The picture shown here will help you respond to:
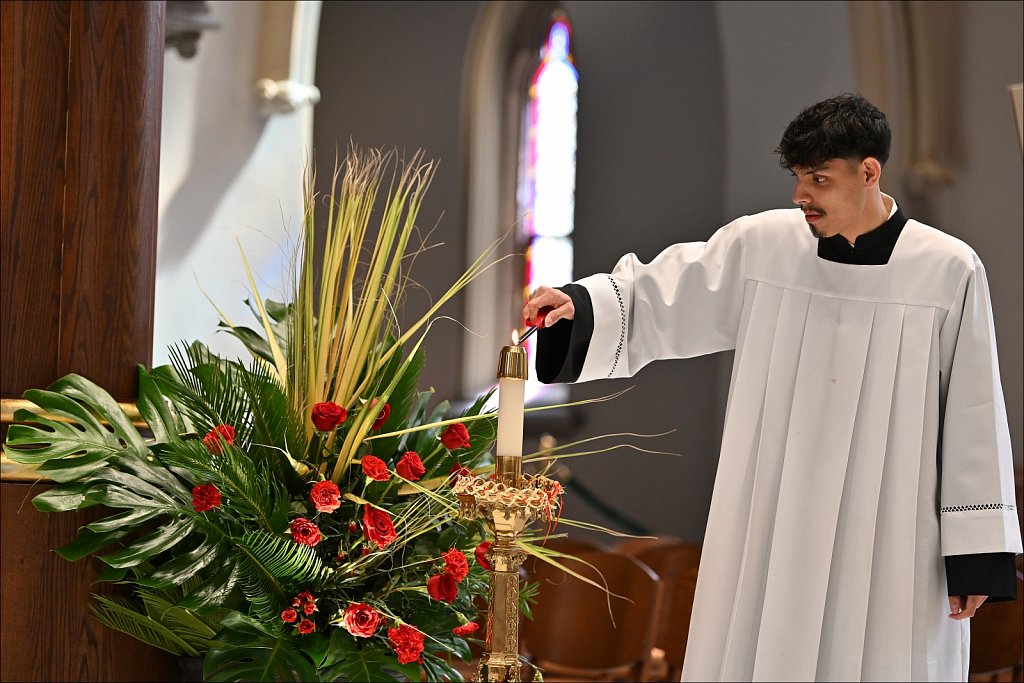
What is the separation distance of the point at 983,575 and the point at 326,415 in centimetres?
142

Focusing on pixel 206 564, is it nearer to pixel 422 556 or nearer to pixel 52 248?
pixel 422 556

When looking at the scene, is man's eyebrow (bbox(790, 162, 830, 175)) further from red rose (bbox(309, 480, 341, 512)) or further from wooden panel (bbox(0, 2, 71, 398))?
wooden panel (bbox(0, 2, 71, 398))

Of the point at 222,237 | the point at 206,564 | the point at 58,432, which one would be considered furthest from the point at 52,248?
the point at 222,237

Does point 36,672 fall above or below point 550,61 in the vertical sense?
below

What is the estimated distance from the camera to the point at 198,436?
279cm

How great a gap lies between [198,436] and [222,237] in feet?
10.3

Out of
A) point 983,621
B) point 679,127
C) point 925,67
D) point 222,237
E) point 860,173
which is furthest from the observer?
point 679,127

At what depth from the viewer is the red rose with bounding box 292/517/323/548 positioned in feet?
8.00

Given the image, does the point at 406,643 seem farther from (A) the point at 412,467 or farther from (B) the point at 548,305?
(B) the point at 548,305

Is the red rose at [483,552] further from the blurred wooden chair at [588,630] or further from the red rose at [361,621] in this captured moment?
the blurred wooden chair at [588,630]

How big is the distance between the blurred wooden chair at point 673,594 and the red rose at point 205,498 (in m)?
2.49

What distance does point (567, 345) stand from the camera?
2.68 metres

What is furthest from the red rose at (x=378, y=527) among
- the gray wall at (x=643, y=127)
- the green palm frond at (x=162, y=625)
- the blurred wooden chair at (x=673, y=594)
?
the gray wall at (x=643, y=127)

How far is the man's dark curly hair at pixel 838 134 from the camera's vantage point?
7.94 ft
